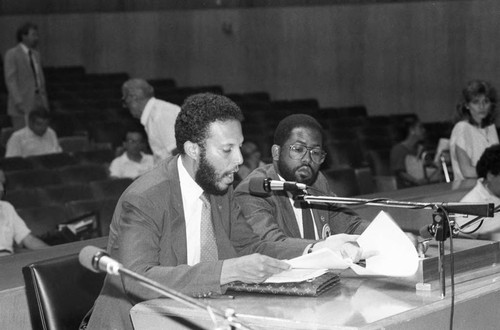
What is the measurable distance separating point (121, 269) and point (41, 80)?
25.6 ft

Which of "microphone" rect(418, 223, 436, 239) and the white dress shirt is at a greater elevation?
the white dress shirt

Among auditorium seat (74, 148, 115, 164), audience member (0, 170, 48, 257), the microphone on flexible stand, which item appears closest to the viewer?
the microphone on flexible stand

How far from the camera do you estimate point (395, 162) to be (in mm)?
8211

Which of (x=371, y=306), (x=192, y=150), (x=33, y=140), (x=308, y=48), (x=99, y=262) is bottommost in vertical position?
(x=371, y=306)

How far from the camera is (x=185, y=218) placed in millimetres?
2930

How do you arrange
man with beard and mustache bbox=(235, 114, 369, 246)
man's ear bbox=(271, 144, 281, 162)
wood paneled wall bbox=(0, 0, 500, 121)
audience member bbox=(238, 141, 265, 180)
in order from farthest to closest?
1. wood paneled wall bbox=(0, 0, 500, 121)
2. audience member bbox=(238, 141, 265, 180)
3. man's ear bbox=(271, 144, 281, 162)
4. man with beard and mustache bbox=(235, 114, 369, 246)

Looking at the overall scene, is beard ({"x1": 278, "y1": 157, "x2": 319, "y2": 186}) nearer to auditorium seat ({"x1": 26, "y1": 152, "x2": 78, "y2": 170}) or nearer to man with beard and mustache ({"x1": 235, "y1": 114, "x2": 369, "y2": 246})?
man with beard and mustache ({"x1": 235, "y1": 114, "x2": 369, "y2": 246})

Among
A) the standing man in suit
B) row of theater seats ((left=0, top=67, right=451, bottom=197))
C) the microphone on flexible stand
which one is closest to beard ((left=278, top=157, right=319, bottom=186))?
the microphone on flexible stand

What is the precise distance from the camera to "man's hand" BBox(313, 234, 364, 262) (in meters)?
2.84

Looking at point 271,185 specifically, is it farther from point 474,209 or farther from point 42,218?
point 42,218

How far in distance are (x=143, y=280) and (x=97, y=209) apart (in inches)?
157

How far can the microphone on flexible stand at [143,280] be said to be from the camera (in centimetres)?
204

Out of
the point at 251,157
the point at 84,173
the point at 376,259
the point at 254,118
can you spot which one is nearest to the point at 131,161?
the point at 84,173

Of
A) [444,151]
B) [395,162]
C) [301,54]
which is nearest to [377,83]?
[301,54]
